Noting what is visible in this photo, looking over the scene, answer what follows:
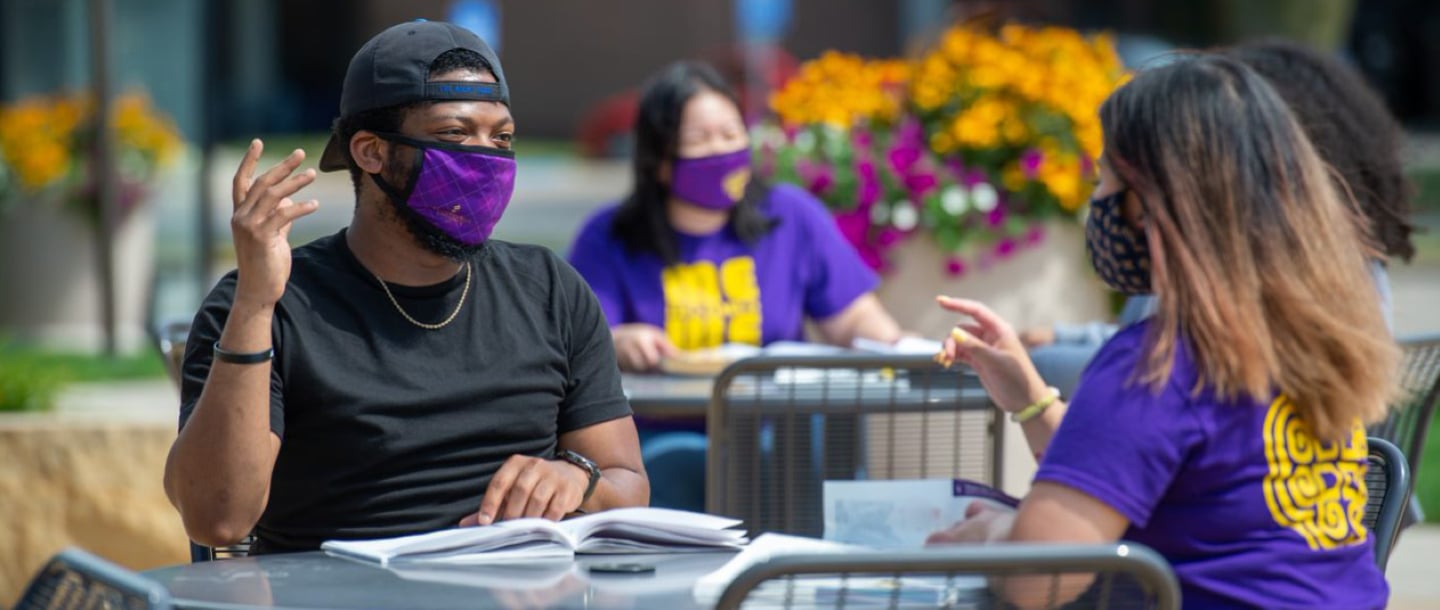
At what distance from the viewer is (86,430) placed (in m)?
5.39

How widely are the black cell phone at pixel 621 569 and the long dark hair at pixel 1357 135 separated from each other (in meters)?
1.96

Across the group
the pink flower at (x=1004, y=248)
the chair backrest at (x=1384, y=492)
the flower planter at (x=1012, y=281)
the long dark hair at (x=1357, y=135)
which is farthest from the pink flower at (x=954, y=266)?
the chair backrest at (x=1384, y=492)

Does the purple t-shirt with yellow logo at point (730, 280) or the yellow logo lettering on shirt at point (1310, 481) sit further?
the purple t-shirt with yellow logo at point (730, 280)

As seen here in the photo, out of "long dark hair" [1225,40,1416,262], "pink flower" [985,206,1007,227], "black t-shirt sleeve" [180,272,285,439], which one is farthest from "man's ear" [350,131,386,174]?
"pink flower" [985,206,1007,227]

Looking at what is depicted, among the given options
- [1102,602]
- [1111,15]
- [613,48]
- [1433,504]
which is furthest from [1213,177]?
[613,48]

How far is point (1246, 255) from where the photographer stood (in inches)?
84.9

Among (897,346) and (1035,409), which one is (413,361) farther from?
(897,346)

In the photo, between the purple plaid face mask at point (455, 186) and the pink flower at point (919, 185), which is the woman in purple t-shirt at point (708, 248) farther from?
the purple plaid face mask at point (455, 186)

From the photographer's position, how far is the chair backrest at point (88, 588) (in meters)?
1.82

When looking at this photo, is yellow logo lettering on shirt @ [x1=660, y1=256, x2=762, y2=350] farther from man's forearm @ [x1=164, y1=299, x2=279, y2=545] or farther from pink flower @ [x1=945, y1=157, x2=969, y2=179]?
man's forearm @ [x1=164, y1=299, x2=279, y2=545]

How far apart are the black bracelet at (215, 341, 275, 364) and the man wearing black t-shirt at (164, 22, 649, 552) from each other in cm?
6

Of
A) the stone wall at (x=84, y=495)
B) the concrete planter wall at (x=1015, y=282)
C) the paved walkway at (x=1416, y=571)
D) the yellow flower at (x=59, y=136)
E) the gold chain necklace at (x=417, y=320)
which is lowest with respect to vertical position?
the paved walkway at (x=1416, y=571)

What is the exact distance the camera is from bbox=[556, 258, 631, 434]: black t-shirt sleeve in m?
2.98

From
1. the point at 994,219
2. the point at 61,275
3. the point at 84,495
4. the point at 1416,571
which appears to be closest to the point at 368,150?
the point at 84,495
